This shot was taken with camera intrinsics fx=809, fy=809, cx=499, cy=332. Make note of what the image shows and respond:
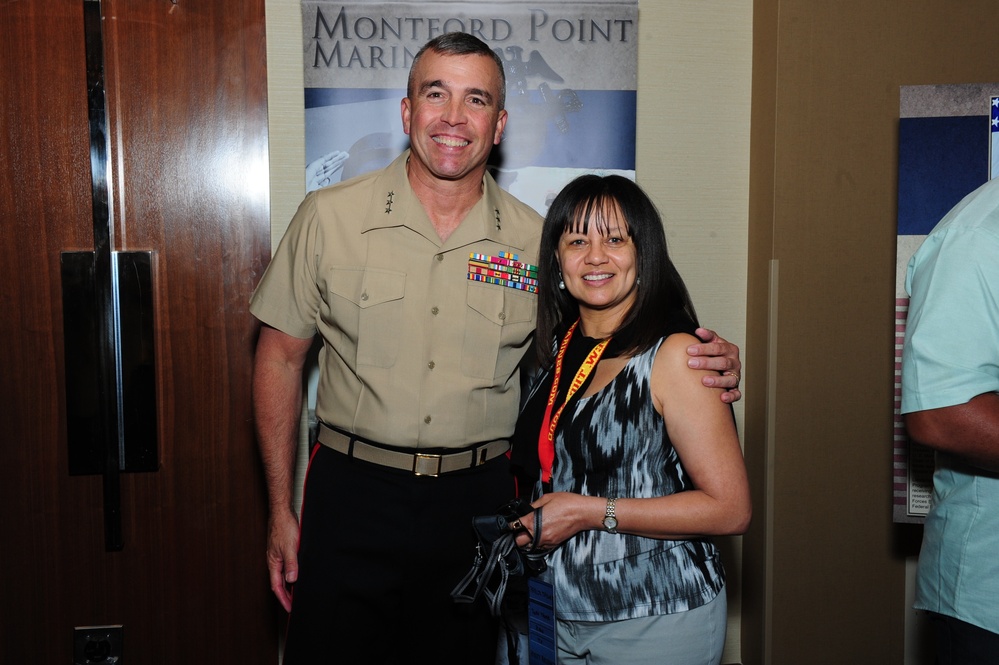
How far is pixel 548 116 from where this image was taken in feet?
8.59

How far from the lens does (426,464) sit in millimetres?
1964

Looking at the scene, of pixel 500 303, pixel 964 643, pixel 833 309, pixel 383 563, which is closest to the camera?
pixel 964 643

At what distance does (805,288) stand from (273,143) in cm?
173

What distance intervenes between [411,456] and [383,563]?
27 cm

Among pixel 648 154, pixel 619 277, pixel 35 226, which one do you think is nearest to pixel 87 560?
pixel 35 226

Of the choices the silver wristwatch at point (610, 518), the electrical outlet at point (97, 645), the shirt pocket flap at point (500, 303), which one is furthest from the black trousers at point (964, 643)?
the electrical outlet at point (97, 645)

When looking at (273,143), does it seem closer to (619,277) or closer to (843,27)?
(619,277)

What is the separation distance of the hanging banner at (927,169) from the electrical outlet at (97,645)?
243 cm

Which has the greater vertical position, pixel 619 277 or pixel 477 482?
pixel 619 277

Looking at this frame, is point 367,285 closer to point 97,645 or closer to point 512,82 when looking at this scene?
point 512,82

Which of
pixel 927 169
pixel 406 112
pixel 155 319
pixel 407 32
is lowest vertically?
pixel 155 319

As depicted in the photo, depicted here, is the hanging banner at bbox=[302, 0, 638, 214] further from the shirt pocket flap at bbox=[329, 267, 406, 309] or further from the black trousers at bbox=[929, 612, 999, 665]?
the black trousers at bbox=[929, 612, 999, 665]

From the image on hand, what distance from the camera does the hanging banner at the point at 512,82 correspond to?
253 centimetres

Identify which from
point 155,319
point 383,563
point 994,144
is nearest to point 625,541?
point 383,563
